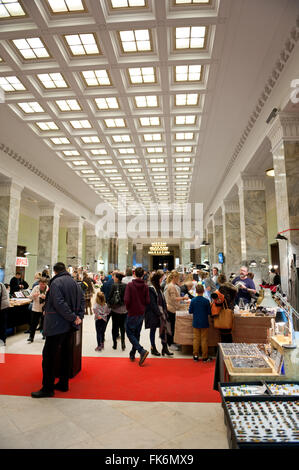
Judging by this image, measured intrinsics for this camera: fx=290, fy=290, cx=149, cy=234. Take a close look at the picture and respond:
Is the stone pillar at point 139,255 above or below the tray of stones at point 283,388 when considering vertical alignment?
above

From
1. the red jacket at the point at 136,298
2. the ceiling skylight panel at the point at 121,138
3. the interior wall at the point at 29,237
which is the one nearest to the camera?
the red jacket at the point at 136,298

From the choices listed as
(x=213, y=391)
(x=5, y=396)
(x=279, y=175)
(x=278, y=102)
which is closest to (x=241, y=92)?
(x=278, y=102)

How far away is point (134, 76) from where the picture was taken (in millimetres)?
8039

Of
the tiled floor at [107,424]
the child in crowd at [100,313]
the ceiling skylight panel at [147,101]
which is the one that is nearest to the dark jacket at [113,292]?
the child in crowd at [100,313]

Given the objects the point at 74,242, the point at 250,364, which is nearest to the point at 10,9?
the point at 250,364

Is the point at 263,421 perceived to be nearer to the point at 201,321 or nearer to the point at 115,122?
the point at 201,321

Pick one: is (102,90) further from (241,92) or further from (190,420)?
(190,420)

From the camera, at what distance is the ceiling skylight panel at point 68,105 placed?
9.30 meters

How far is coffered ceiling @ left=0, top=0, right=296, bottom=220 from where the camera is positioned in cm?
587

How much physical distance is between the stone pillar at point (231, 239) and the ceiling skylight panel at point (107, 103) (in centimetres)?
854

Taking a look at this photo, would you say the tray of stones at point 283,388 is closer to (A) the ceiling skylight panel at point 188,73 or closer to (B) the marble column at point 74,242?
(A) the ceiling skylight panel at point 188,73

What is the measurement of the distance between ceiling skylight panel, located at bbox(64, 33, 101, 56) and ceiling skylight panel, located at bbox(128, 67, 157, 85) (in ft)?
3.72

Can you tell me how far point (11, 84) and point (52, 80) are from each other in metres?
1.24
